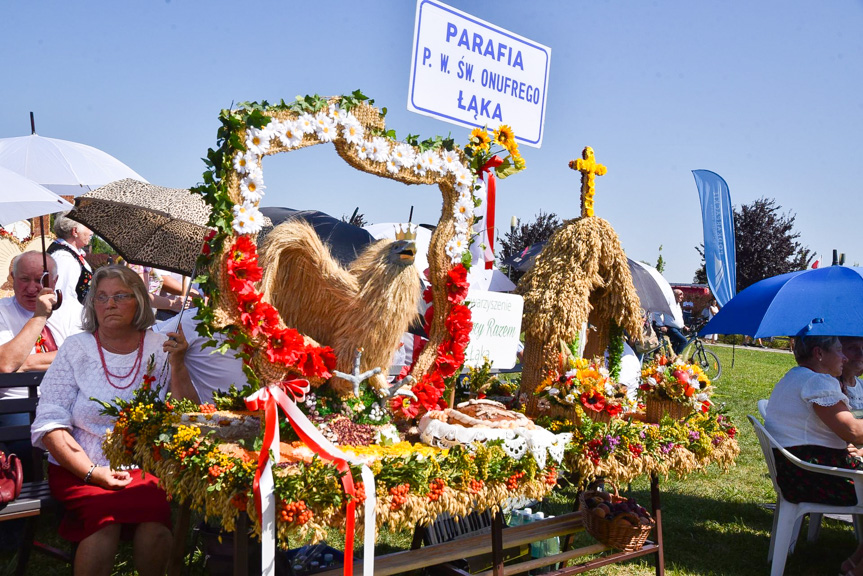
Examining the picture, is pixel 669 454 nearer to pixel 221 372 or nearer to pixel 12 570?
pixel 221 372

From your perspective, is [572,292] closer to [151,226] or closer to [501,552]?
[501,552]

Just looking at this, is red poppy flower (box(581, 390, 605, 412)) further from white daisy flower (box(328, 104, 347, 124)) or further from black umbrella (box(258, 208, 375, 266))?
white daisy flower (box(328, 104, 347, 124))

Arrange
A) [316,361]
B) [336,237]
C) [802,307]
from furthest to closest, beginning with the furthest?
[802,307], [336,237], [316,361]

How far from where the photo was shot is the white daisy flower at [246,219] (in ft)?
8.41

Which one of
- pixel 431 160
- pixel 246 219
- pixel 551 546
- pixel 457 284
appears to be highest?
pixel 431 160

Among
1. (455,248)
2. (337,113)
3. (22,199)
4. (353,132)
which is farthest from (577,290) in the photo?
(22,199)

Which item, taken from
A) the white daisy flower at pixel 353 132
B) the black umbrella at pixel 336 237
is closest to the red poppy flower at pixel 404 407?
the black umbrella at pixel 336 237

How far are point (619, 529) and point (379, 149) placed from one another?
2.23 m

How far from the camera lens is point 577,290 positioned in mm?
3703

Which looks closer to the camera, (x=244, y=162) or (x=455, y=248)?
(x=244, y=162)

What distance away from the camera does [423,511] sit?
2.53m

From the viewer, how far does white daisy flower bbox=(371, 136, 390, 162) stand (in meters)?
2.96

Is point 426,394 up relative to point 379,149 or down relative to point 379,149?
down

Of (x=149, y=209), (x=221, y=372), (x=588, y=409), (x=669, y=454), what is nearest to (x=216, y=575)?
(x=221, y=372)
